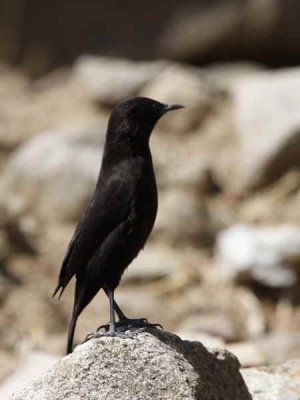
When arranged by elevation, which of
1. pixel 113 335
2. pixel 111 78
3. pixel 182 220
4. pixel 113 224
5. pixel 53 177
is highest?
pixel 111 78

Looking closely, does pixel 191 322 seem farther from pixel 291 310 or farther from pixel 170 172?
pixel 170 172

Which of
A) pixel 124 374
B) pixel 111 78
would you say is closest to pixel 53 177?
pixel 111 78

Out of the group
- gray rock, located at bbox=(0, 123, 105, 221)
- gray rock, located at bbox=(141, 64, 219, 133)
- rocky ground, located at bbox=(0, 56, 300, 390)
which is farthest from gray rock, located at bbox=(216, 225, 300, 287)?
gray rock, located at bbox=(141, 64, 219, 133)

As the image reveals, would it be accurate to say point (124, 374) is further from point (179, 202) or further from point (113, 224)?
point (179, 202)

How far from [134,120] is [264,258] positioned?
3918 mm

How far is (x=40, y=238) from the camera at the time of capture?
10141mm

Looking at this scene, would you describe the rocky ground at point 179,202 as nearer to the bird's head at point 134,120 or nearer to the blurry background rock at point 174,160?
the blurry background rock at point 174,160

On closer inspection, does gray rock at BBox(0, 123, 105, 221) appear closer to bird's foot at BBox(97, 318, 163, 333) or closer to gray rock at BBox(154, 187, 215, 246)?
gray rock at BBox(154, 187, 215, 246)

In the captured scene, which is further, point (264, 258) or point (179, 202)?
point (179, 202)

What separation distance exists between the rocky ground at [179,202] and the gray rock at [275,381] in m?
1.00

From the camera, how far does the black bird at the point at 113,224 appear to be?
5797mm

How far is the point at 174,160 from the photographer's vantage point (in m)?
11.4

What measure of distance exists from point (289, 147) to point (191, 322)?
107 inches

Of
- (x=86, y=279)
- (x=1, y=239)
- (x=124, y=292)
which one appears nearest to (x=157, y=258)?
(x=124, y=292)
